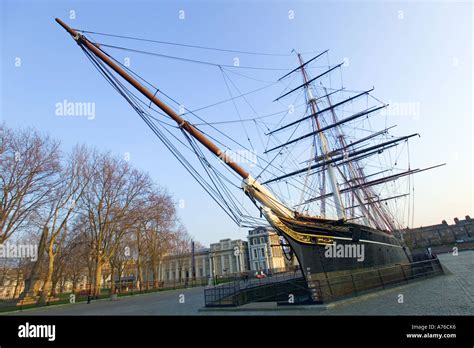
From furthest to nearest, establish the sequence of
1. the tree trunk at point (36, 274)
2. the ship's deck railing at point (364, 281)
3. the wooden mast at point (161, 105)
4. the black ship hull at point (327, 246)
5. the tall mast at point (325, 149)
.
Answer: the tree trunk at point (36, 274), the tall mast at point (325, 149), the black ship hull at point (327, 246), the ship's deck railing at point (364, 281), the wooden mast at point (161, 105)

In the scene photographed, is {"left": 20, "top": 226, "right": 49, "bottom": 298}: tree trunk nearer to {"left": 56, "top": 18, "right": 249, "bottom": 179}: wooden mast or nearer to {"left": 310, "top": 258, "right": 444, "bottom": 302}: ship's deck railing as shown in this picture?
{"left": 56, "top": 18, "right": 249, "bottom": 179}: wooden mast

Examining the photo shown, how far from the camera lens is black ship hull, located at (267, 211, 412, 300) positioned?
1303cm

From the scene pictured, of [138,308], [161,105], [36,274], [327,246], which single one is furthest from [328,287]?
[36,274]

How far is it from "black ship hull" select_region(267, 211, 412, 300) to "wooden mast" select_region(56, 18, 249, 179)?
3.38 meters

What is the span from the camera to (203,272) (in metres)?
84.4

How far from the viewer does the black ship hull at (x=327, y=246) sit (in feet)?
42.8

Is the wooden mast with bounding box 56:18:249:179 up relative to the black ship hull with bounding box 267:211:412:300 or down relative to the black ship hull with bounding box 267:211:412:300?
up

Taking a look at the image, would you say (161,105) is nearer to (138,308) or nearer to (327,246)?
(327,246)

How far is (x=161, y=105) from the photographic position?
1116 centimetres

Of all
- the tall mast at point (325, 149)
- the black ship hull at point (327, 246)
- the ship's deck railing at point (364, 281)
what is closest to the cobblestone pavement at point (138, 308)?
the black ship hull at point (327, 246)

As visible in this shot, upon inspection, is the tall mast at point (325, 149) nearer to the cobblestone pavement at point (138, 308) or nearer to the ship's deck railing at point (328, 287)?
the ship's deck railing at point (328, 287)

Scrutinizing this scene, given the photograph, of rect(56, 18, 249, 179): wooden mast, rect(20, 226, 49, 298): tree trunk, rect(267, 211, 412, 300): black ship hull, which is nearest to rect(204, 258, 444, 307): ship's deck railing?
rect(267, 211, 412, 300): black ship hull

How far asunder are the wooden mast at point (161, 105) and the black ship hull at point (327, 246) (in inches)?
133
